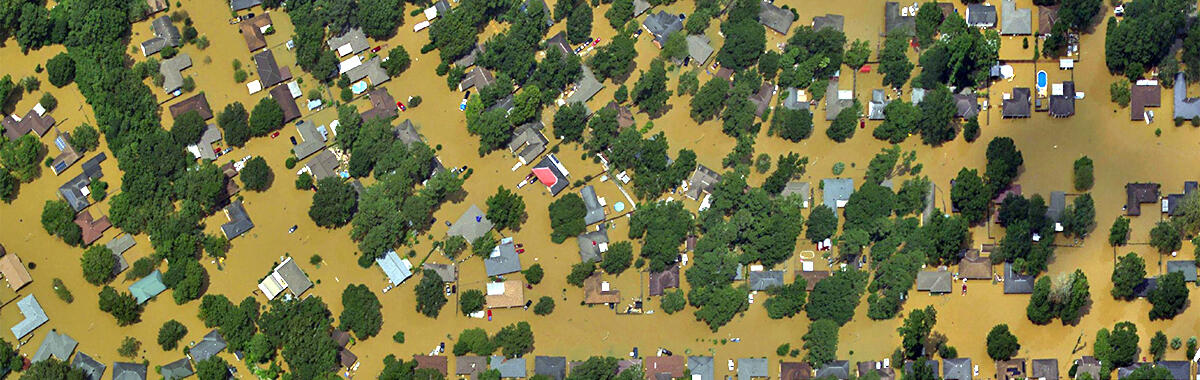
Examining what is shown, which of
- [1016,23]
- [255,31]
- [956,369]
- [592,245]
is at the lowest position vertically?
[956,369]

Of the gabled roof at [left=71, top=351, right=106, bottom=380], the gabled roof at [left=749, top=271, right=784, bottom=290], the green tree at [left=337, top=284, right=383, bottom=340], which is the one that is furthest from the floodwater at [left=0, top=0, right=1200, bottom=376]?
the gabled roof at [left=749, top=271, right=784, bottom=290]

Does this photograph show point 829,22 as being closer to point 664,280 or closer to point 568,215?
point 664,280

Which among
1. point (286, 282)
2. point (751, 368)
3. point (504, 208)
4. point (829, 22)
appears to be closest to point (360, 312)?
point (286, 282)

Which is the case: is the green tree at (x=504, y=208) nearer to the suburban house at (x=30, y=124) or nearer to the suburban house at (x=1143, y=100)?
the suburban house at (x=30, y=124)

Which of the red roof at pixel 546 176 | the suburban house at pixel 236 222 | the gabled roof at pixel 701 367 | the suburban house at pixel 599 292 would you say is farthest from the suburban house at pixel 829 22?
the suburban house at pixel 236 222

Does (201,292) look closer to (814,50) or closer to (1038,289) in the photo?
(814,50)
